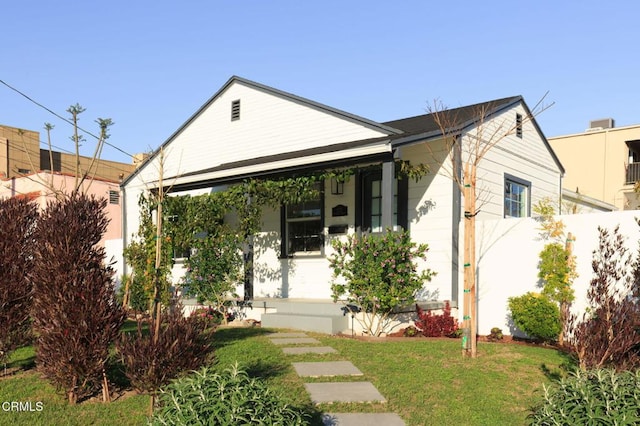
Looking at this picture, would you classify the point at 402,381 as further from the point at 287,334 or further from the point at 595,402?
the point at 287,334

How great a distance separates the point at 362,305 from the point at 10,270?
5.48m

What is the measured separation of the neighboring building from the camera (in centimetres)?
2847

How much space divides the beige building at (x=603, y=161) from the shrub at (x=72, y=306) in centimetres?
2663

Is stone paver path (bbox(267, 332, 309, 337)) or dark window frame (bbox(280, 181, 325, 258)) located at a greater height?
dark window frame (bbox(280, 181, 325, 258))

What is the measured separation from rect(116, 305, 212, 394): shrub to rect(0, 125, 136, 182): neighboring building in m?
24.1

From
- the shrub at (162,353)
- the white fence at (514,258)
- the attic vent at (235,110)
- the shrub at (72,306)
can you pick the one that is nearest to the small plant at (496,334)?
the white fence at (514,258)

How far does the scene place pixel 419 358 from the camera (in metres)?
7.22

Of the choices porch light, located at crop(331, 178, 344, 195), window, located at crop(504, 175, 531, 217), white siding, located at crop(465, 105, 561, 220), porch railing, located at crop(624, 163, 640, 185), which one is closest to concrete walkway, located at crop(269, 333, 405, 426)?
porch light, located at crop(331, 178, 344, 195)

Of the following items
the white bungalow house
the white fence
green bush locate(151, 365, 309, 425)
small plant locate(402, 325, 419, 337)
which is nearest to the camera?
green bush locate(151, 365, 309, 425)

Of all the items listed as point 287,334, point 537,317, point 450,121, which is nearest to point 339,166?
point 450,121

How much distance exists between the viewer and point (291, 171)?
1097 cm

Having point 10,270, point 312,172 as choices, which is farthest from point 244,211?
point 10,270

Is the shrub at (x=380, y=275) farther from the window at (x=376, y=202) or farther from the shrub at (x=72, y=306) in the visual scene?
the shrub at (x=72, y=306)

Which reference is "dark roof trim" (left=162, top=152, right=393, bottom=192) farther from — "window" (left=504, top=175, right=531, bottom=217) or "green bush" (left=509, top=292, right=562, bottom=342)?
"window" (left=504, top=175, right=531, bottom=217)
